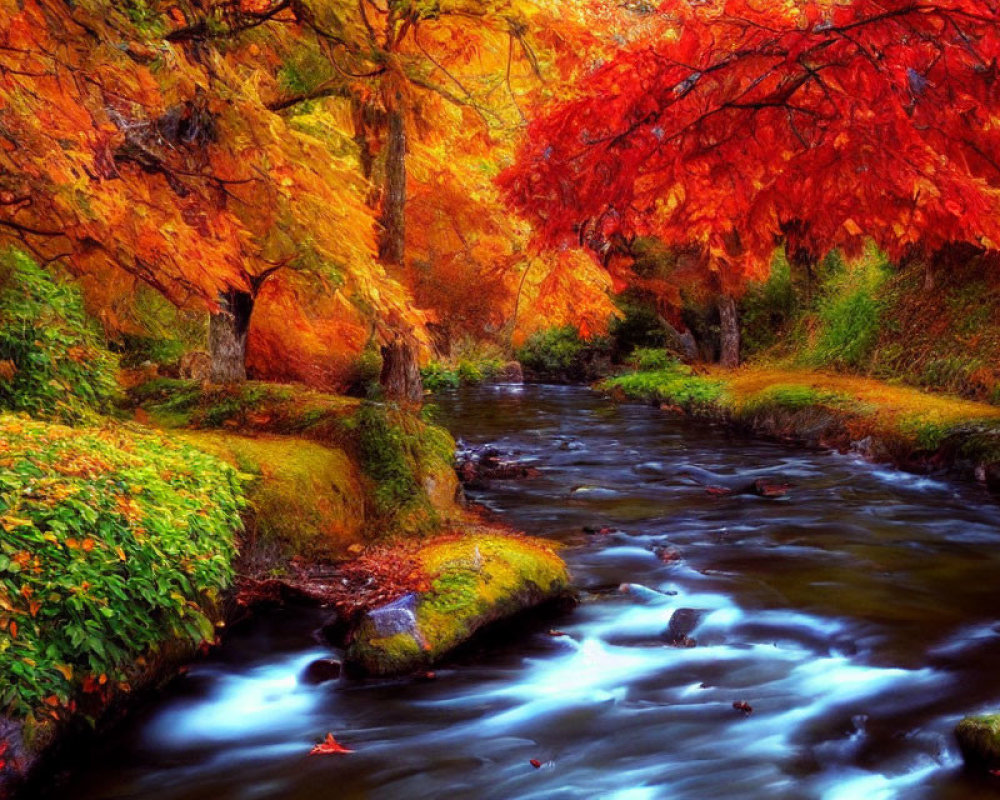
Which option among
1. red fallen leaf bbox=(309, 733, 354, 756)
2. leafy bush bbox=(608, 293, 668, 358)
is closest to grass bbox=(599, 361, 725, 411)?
leafy bush bbox=(608, 293, 668, 358)

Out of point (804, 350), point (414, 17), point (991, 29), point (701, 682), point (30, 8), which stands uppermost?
point (414, 17)

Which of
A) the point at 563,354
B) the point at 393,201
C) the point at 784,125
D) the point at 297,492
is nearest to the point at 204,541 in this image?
the point at 297,492

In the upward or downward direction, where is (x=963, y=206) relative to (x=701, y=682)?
upward

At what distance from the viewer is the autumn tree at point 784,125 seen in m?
4.45

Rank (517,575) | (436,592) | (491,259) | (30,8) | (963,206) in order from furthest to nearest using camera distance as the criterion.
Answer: (491,259) → (517,575) → (436,592) → (963,206) → (30,8)

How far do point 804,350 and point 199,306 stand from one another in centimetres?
1721

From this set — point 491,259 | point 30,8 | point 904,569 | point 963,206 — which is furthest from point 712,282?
point 30,8

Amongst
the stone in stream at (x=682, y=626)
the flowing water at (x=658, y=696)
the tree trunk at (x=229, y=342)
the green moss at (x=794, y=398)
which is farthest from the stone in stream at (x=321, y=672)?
the green moss at (x=794, y=398)

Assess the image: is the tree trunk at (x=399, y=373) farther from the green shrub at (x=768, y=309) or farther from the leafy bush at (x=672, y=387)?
the green shrub at (x=768, y=309)

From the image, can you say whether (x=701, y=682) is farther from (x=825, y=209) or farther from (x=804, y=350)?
(x=804, y=350)

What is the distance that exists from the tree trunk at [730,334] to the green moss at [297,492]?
16466 mm

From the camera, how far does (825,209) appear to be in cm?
600

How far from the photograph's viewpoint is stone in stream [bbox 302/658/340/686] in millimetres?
5137

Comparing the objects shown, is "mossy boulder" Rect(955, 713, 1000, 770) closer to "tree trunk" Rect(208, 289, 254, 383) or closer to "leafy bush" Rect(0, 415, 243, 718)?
"leafy bush" Rect(0, 415, 243, 718)
